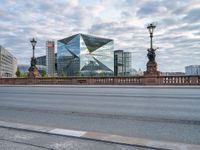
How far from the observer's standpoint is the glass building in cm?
11100

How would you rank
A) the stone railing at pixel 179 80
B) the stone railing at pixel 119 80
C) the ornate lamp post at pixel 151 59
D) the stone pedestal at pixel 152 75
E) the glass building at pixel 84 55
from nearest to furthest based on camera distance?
the stone railing at pixel 179 80 → the stone railing at pixel 119 80 → the stone pedestal at pixel 152 75 → the ornate lamp post at pixel 151 59 → the glass building at pixel 84 55

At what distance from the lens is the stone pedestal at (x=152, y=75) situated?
26.3 meters

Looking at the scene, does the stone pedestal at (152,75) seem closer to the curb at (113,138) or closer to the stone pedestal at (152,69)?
the stone pedestal at (152,69)

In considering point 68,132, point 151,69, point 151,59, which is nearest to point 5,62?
point 151,59

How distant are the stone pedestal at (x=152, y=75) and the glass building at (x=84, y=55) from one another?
7993 cm

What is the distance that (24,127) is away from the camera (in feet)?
22.6

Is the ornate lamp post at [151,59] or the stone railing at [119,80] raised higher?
the ornate lamp post at [151,59]

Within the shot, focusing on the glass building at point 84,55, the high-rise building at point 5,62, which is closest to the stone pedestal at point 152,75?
the glass building at point 84,55

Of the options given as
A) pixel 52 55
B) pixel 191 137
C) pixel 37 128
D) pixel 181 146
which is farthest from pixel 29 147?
pixel 52 55

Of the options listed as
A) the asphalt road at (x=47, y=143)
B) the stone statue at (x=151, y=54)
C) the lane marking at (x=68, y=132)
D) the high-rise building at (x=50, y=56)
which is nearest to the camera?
the asphalt road at (x=47, y=143)

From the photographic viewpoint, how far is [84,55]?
112688 mm

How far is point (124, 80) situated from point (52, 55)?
11562cm

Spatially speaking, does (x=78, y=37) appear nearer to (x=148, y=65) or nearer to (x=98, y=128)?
(x=148, y=65)

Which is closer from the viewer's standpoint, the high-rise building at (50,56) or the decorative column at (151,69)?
the decorative column at (151,69)
